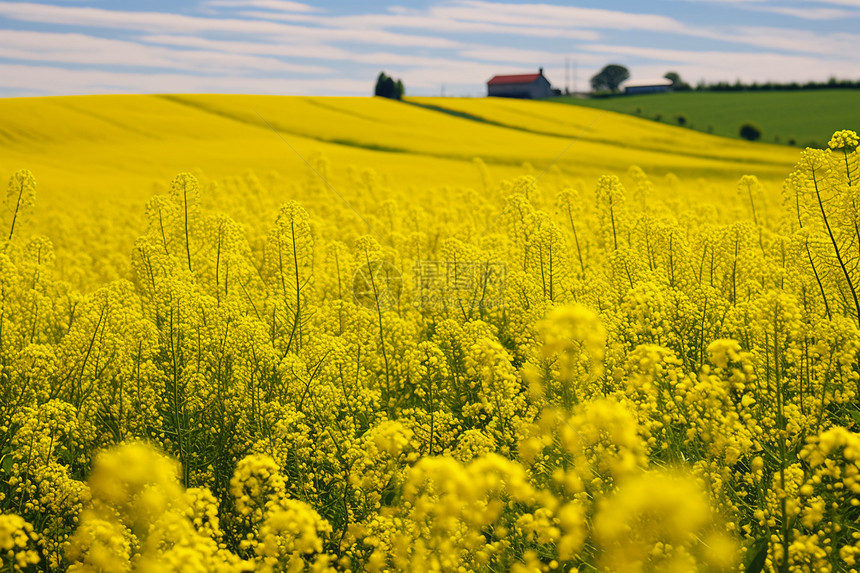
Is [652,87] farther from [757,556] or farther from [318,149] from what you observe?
[757,556]

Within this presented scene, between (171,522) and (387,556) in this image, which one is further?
(387,556)

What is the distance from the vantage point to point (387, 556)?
121 inches

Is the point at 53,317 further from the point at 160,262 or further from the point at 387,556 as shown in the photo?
the point at 387,556

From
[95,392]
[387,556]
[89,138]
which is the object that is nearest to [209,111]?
[89,138]

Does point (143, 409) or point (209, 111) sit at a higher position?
point (209, 111)

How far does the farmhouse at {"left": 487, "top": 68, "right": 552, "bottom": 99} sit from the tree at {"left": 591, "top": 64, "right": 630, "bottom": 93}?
16.1 feet

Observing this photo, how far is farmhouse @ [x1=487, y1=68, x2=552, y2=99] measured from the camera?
113 feet

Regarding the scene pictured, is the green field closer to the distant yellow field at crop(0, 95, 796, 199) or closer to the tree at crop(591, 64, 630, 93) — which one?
the distant yellow field at crop(0, 95, 796, 199)

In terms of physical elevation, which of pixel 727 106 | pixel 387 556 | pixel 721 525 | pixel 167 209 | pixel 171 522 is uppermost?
pixel 727 106

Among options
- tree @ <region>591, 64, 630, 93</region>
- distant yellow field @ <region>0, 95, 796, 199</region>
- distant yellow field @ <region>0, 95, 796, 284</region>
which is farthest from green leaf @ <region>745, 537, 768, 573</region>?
tree @ <region>591, 64, 630, 93</region>

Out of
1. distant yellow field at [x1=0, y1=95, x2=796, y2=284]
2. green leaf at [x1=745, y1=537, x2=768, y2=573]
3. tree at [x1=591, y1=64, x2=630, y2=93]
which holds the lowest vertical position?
green leaf at [x1=745, y1=537, x2=768, y2=573]

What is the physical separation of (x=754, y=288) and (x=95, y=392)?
4.52 meters

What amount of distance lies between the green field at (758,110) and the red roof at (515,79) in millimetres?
4516

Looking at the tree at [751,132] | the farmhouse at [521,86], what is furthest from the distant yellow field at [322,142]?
the farmhouse at [521,86]
